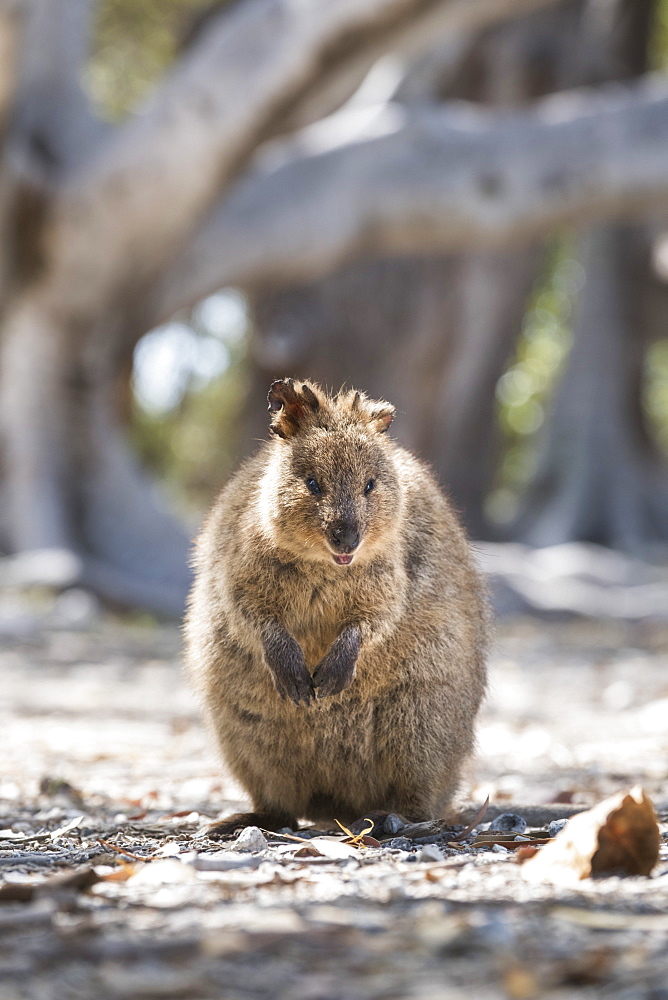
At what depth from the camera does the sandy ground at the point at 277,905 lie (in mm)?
1839

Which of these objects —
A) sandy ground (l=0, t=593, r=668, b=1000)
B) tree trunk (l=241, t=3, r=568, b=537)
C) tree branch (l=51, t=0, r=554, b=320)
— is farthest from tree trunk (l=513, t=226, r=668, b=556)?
sandy ground (l=0, t=593, r=668, b=1000)

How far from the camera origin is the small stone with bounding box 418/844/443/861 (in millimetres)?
2880

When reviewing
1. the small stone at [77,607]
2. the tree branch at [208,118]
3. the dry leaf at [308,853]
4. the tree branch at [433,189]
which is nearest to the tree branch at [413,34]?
the tree branch at [208,118]

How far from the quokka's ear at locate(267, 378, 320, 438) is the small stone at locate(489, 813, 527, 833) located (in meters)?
1.31

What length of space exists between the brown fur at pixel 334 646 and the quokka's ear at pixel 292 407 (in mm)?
23

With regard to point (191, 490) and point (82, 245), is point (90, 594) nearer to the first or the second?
point (82, 245)

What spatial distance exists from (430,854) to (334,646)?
70cm

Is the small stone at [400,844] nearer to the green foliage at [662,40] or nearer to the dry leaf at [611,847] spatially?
A: the dry leaf at [611,847]

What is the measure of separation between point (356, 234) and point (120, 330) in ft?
7.76

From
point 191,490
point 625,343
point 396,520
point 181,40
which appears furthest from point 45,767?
point 191,490

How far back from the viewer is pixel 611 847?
257 centimetres

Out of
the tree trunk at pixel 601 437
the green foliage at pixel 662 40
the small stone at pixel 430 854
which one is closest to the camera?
the small stone at pixel 430 854

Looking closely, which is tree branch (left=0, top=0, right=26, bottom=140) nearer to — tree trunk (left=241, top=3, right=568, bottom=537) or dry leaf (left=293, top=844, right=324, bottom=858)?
tree trunk (left=241, top=3, right=568, bottom=537)

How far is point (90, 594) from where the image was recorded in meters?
10.1
